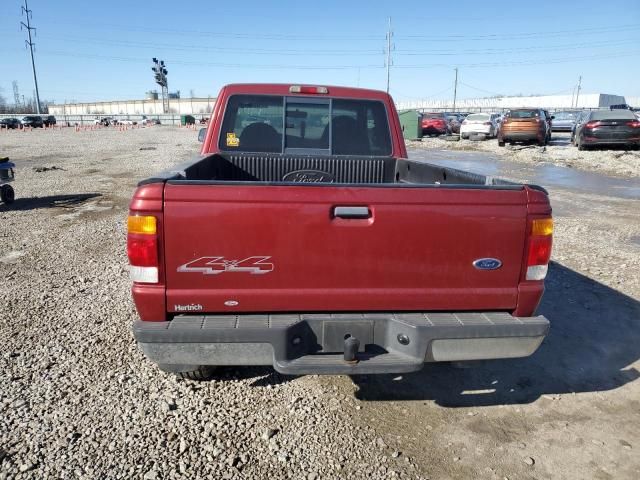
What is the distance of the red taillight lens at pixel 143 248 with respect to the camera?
2.52 metres

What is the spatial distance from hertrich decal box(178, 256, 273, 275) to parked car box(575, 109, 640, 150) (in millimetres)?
20446

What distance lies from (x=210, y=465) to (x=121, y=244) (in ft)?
17.1

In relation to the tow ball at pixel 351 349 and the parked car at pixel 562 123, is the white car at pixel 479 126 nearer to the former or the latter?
the parked car at pixel 562 123

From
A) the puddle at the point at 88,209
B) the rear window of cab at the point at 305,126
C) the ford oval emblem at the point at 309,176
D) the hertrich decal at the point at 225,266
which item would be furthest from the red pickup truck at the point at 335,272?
the puddle at the point at 88,209

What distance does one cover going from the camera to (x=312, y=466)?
2.70m

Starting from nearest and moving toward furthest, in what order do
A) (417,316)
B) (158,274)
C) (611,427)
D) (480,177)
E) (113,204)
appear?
(158,274) → (417,316) → (611,427) → (480,177) → (113,204)

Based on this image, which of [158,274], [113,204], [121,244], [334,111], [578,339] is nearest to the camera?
[158,274]

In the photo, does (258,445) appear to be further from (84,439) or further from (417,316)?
(417,316)

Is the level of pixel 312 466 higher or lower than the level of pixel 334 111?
lower

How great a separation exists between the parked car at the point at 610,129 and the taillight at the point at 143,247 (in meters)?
20.8

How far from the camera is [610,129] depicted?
18953mm

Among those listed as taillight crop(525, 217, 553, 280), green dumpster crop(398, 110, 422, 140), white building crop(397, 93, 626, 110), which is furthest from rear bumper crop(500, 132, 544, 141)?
white building crop(397, 93, 626, 110)

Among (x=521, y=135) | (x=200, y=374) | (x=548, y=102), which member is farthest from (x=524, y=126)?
(x=548, y=102)

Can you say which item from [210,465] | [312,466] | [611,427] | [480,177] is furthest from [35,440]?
[611,427]
